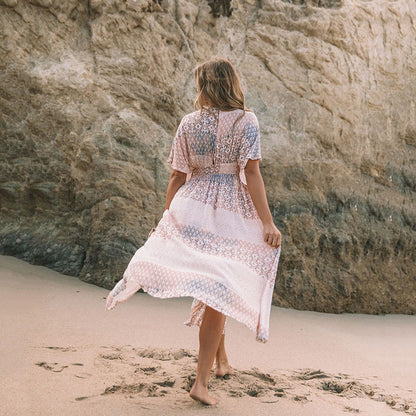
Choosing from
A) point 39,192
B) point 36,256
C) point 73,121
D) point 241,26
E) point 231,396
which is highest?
point 241,26

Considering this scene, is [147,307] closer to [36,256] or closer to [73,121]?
[36,256]

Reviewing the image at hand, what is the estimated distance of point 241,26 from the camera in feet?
18.4

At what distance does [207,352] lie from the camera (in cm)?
254

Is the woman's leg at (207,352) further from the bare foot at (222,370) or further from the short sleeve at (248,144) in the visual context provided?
the short sleeve at (248,144)

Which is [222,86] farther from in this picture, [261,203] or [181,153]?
[261,203]

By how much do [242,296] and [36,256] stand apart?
261 centimetres

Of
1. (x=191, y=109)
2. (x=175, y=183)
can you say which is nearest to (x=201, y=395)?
(x=175, y=183)

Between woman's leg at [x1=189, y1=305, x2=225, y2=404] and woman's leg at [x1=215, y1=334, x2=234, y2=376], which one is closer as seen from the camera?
woman's leg at [x1=189, y1=305, x2=225, y2=404]

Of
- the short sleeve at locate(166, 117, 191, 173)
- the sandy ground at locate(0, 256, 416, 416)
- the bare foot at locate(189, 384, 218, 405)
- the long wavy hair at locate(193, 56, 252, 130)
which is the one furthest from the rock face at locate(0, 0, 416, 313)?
the bare foot at locate(189, 384, 218, 405)

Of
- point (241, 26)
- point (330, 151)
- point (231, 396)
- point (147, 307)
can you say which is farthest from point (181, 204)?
point (241, 26)

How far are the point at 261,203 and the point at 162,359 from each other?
45.1 inches

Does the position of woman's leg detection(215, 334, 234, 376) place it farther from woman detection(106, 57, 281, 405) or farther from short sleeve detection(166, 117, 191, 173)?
short sleeve detection(166, 117, 191, 173)

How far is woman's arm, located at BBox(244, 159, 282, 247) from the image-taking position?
2.74 metres

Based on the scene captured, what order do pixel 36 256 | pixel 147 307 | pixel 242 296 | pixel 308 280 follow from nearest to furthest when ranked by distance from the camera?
pixel 242 296, pixel 147 307, pixel 36 256, pixel 308 280
